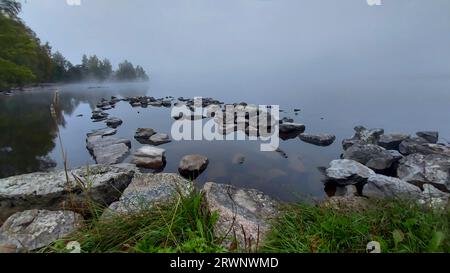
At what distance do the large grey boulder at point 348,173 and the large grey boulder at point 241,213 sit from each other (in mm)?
3547

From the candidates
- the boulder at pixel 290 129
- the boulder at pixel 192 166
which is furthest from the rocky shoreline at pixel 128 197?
the boulder at pixel 290 129

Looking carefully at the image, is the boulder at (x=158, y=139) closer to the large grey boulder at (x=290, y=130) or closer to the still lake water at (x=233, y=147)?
the still lake water at (x=233, y=147)

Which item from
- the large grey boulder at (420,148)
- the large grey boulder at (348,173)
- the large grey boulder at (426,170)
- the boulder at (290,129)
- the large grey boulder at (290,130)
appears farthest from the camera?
the boulder at (290,129)

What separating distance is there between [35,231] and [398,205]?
9.94 feet

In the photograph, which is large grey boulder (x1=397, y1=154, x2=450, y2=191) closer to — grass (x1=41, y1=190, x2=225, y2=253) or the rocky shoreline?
the rocky shoreline

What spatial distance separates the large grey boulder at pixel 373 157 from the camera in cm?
583

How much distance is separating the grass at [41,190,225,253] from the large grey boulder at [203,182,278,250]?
0.37 feet

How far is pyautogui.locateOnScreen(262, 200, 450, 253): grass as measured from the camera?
1.40m

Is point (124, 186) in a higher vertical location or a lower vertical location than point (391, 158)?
higher

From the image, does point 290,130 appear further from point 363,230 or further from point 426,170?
point 363,230

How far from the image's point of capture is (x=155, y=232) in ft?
4.76

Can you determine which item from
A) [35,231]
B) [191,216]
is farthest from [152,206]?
[35,231]

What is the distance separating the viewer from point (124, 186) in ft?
8.57

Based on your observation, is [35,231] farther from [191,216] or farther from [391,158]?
[391,158]
